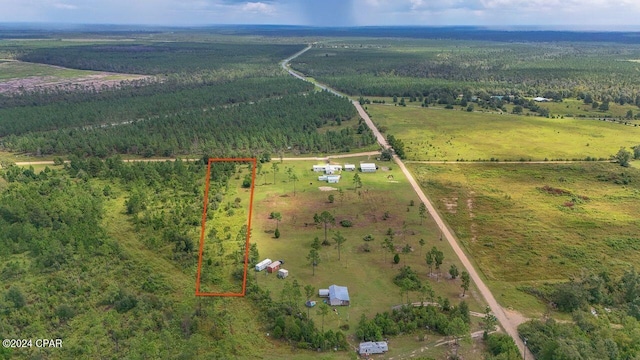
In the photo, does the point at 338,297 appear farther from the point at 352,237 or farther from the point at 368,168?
the point at 368,168

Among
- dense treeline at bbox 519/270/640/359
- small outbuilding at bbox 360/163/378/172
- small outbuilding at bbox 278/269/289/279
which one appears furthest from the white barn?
dense treeline at bbox 519/270/640/359

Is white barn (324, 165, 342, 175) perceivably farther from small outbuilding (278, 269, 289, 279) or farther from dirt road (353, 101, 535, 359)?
small outbuilding (278, 269, 289, 279)

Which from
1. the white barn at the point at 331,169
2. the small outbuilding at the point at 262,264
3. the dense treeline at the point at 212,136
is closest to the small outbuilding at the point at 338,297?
the small outbuilding at the point at 262,264

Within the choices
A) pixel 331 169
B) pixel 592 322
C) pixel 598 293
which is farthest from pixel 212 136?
pixel 592 322

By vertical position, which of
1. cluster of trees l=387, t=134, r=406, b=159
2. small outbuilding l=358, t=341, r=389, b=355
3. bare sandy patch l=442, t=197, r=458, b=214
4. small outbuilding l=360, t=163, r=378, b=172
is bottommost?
small outbuilding l=358, t=341, r=389, b=355

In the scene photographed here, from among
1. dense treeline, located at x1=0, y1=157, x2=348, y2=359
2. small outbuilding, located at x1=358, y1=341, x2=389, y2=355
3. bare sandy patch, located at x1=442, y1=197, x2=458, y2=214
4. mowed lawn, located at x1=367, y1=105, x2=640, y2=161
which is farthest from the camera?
mowed lawn, located at x1=367, y1=105, x2=640, y2=161

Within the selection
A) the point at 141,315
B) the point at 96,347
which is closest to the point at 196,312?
the point at 141,315

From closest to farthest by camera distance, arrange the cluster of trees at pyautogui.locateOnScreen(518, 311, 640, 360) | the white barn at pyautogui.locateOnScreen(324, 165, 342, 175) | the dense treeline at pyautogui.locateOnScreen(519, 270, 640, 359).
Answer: the cluster of trees at pyautogui.locateOnScreen(518, 311, 640, 360) → the dense treeline at pyautogui.locateOnScreen(519, 270, 640, 359) → the white barn at pyautogui.locateOnScreen(324, 165, 342, 175)
